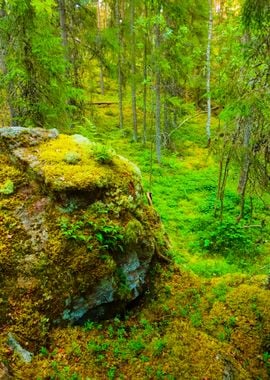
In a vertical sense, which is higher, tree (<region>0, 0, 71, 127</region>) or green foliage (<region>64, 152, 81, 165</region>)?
tree (<region>0, 0, 71, 127</region>)

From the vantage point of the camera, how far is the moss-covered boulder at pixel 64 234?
4688 millimetres

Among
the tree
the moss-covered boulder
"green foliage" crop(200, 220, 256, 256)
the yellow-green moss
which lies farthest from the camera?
"green foliage" crop(200, 220, 256, 256)

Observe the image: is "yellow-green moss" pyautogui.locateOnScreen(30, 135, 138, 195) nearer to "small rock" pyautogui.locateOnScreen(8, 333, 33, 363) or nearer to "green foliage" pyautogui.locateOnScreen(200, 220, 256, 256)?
"small rock" pyautogui.locateOnScreen(8, 333, 33, 363)

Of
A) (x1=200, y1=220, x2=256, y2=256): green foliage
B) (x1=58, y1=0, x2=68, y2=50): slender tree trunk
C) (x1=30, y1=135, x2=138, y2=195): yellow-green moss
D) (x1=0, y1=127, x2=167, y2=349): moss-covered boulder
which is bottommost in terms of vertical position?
(x1=200, y1=220, x2=256, y2=256): green foliage

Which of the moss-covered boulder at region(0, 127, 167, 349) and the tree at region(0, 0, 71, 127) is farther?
the tree at region(0, 0, 71, 127)

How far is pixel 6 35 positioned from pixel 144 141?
9.71 m

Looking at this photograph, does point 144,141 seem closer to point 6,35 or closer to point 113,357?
point 6,35

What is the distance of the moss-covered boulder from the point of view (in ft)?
15.4

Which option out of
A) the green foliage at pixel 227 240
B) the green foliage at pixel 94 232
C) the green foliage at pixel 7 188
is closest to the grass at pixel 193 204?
the green foliage at pixel 227 240

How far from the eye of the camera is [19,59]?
9.34 meters

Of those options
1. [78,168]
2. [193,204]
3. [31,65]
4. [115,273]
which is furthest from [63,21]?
[115,273]

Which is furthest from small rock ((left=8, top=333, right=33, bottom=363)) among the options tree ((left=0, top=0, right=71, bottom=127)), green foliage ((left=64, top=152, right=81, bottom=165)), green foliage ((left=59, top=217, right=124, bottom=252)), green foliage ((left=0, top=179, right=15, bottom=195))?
tree ((left=0, top=0, right=71, bottom=127))

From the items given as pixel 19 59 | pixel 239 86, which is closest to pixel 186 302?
pixel 239 86

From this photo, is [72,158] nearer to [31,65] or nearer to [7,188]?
[7,188]
